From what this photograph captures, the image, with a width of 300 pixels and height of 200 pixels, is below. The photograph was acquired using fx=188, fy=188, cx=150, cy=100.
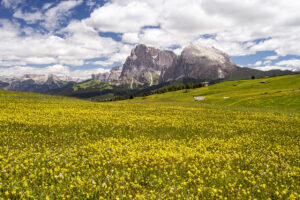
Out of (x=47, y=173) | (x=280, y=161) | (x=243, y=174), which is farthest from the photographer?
(x=280, y=161)

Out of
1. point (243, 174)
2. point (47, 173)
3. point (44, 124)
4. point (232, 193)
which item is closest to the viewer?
point (232, 193)

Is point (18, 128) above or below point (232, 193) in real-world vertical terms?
above

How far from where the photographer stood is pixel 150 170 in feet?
27.1

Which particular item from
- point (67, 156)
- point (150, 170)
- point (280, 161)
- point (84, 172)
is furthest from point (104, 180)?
point (280, 161)

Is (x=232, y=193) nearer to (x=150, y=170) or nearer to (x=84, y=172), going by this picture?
(x=150, y=170)

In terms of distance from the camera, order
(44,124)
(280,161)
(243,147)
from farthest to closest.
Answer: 1. (44,124)
2. (243,147)
3. (280,161)

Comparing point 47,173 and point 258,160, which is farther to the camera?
point 258,160

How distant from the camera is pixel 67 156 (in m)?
9.21

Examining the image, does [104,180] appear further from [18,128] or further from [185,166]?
[18,128]

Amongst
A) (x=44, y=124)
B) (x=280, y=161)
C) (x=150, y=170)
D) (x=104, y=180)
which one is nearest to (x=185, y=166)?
(x=150, y=170)

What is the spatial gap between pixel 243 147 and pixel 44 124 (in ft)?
50.1

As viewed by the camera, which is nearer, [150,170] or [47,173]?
[47,173]

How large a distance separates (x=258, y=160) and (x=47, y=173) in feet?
33.0

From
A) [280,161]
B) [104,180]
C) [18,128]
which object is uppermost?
[18,128]
